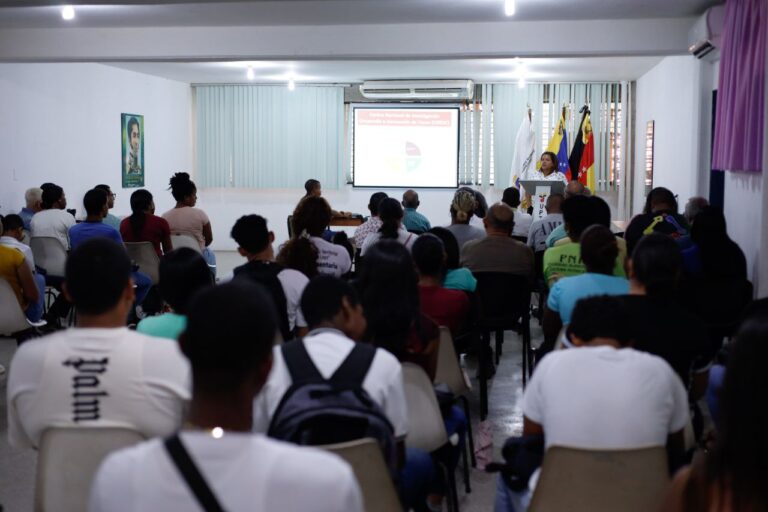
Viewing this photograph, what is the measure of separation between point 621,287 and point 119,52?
622cm

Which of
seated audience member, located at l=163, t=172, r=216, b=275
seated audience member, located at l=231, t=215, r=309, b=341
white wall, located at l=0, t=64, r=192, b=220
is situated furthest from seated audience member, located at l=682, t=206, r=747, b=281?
white wall, located at l=0, t=64, r=192, b=220

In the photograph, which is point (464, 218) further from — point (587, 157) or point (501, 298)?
point (587, 157)

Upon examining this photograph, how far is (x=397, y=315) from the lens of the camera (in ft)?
10.0

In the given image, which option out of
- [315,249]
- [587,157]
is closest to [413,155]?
[587,157]

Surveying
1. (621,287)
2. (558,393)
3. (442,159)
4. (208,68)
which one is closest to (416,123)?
(442,159)

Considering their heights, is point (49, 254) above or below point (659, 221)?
below

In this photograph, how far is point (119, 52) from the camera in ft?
27.9

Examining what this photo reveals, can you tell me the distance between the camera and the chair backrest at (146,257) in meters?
6.46

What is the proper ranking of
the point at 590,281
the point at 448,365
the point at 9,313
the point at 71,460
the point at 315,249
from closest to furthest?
1. the point at 71,460
2. the point at 448,365
3. the point at 590,281
4. the point at 315,249
5. the point at 9,313

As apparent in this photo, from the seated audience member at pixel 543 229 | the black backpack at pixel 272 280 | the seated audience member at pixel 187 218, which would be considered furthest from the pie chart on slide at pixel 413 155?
the black backpack at pixel 272 280

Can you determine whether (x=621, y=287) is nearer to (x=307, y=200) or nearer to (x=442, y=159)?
(x=307, y=200)

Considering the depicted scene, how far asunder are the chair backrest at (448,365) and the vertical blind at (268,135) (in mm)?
10394

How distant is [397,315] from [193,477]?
182 cm

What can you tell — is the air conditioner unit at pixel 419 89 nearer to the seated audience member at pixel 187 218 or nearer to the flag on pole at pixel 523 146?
the flag on pole at pixel 523 146
